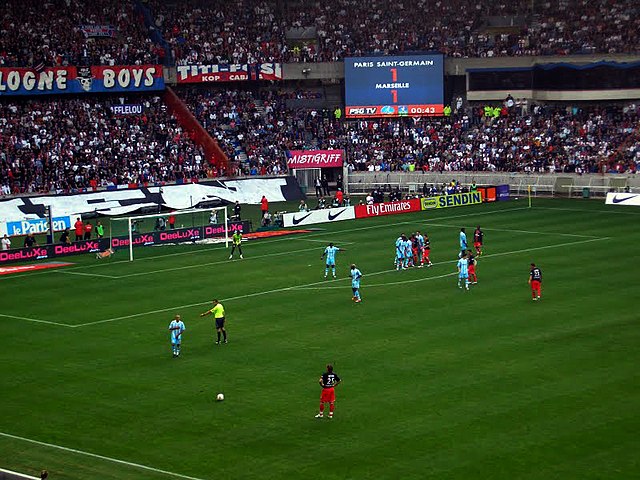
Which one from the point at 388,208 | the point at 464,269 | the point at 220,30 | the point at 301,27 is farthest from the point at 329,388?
the point at 301,27

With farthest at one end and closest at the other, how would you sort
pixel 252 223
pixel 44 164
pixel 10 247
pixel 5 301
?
pixel 44 164 → pixel 252 223 → pixel 10 247 → pixel 5 301

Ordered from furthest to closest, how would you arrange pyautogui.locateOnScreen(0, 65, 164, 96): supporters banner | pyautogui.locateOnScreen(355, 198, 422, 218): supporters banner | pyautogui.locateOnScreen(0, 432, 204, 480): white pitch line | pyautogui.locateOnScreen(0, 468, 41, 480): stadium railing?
pyautogui.locateOnScreen(0, 65, 164, 96): supporters banner
pyautogui.locateOnScreen(355, 198, 422, 218): supporters banner
pyautogui.locateOnScreen(0, 432, 204, 480): white pitch line
pyautogui.locateOnScreen(0, 468, 41, 480): stadium railing

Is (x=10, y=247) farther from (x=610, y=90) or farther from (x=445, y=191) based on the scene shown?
(x=610, y=90)

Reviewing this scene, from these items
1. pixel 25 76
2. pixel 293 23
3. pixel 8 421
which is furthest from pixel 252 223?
pixel 8 421

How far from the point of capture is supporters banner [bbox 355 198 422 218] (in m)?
70.1

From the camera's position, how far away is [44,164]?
243 ft

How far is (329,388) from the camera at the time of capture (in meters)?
26.2

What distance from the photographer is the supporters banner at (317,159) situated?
8388 centimetres

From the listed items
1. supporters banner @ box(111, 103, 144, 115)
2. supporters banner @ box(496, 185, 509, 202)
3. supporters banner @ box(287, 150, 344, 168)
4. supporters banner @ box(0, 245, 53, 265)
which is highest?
supporters banner @ box(111, 103, 144, 115)

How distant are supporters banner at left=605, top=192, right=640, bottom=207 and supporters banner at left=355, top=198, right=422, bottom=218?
13.0 metres

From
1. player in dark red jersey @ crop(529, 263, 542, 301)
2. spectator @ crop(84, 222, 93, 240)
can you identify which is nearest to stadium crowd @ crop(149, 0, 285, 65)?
spectator @ crop(84, 222, 93, 240)

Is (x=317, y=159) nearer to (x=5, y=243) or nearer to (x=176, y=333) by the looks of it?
(x=5, y=243)

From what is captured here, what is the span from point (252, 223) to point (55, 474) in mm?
45169

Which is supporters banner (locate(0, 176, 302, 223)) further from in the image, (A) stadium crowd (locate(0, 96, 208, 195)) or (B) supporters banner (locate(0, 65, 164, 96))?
(B) supporters banner (locate(0, 65, 164, 96))
